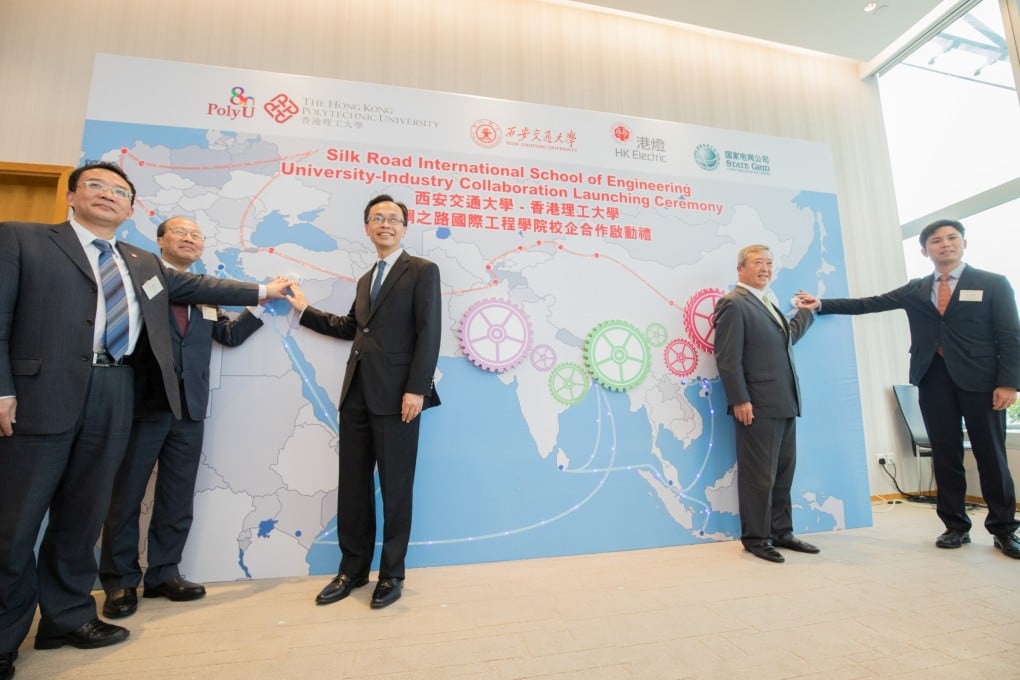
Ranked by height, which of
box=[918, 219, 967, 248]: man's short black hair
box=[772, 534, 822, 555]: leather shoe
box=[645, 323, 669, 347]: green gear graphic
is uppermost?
box=[918, 219, 967, 248]: man's short black hair

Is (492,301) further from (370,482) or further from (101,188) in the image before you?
(101,188)

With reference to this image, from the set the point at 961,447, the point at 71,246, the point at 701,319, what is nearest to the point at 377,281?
the point at 71,246

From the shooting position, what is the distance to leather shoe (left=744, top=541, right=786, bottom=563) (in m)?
2.27

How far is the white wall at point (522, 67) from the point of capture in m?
2.78

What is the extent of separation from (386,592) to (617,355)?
1591 mm

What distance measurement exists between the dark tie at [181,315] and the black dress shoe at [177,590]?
1.00 meters

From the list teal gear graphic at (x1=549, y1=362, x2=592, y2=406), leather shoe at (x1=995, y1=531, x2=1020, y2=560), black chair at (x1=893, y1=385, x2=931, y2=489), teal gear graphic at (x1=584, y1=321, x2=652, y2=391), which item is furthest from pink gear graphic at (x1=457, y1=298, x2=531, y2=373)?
black chair at (x1=893, y1=385, x2=931, y2=489)

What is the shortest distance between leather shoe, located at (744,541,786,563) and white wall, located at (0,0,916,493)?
91 cm

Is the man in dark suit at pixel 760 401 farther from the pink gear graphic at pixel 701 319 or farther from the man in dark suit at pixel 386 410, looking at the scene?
the man in dark suit at pixel 386 410

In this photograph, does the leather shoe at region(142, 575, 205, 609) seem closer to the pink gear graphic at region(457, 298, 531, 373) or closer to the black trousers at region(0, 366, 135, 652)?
the black trousers at region(0, 366, 135, 652)

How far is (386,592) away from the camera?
1820 mm

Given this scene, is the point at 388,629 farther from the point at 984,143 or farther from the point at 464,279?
the point at 984,143

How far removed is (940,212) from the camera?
12.4 ft

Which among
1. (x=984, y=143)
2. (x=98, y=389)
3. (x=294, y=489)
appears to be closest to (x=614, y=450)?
(x=294, y=489)
